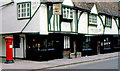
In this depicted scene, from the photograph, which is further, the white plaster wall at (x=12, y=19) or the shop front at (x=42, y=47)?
the white plaster wall at (x=12, y=19)

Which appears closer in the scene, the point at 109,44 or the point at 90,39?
the point at 90,39

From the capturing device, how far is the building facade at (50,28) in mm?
17969

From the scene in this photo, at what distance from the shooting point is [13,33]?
19203 mm

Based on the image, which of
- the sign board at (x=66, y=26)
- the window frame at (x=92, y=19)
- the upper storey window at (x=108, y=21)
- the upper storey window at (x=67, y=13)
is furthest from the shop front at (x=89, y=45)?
the upper storey window at (x=67, y=13)

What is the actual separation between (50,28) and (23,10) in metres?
3.13

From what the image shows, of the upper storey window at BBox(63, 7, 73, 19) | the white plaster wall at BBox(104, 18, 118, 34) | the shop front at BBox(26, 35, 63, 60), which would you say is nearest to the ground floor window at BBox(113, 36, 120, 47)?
the white plaster wall at BBox(104, 18, 118, 34)

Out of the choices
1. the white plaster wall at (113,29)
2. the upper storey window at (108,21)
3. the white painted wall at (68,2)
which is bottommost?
the white plaster wall at (113,29)

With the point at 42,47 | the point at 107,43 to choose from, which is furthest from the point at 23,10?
the point at 107,43

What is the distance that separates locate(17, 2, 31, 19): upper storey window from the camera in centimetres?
1841

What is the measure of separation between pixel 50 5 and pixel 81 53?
7.48 meters

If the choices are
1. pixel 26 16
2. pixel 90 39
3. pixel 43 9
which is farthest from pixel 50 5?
pixel 90 39

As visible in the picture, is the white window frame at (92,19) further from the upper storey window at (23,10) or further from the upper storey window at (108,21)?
the upper storey window at (23,10)

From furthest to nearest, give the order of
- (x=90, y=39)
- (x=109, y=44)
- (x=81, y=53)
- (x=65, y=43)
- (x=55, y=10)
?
1. (x=109, y=44)
2. (x=90, y=39)
3. (x=81, y=53)
4. (x=65, y=43)
5. (x=55, y=10)

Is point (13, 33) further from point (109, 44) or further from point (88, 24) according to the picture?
point (109, 44)
